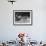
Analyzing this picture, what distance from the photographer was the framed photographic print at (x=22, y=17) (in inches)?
202

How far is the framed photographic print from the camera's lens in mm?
5121

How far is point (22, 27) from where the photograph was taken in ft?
16.9

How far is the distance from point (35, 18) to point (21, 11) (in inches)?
23.7

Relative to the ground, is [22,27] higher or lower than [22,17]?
lower

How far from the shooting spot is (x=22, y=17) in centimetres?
515

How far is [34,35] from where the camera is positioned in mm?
5086

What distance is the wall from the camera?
16.7ft

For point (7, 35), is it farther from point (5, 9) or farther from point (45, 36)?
point (45, 36)

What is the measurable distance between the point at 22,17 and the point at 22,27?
1.27ft

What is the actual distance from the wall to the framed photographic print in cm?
12

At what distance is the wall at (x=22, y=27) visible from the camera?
5.10 meters

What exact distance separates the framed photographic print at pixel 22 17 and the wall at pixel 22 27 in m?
0.12

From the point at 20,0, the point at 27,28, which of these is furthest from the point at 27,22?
the point at 20,0

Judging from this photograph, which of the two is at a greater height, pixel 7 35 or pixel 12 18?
pixel 12 18
